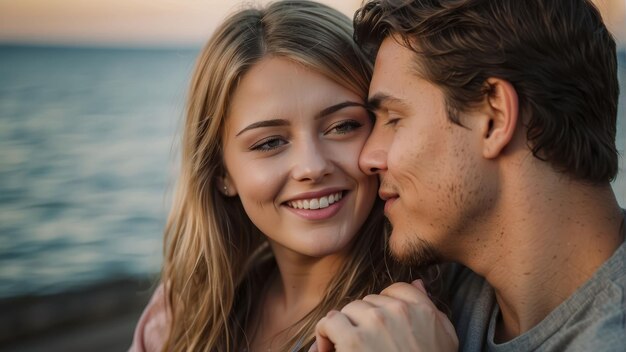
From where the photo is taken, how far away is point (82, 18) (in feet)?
75.1

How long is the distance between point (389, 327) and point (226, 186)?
114 cm

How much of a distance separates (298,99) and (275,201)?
393mm

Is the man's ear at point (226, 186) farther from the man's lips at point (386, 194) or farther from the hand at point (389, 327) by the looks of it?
the hand at point (389, 327)

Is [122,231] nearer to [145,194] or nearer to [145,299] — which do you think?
[145,194]

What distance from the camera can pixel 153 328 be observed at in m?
3.25

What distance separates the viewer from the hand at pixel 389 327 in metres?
2.11

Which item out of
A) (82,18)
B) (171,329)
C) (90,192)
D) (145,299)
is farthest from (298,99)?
(82,18)

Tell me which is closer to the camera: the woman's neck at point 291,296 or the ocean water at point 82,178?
the woman's neck at point 291,296

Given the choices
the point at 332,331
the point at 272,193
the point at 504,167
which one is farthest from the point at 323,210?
the point at 504,167

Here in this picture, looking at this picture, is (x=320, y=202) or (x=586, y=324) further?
(x=320, y=202)

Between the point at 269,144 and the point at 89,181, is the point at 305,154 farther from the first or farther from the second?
the point at 89,181

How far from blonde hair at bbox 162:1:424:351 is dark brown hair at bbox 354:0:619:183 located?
48 cm

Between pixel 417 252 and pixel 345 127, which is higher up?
pixel 345 127

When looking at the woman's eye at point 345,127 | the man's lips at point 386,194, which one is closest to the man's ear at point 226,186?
the woman's eye at point 345,127
